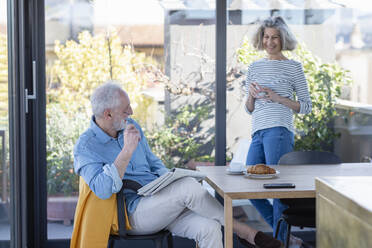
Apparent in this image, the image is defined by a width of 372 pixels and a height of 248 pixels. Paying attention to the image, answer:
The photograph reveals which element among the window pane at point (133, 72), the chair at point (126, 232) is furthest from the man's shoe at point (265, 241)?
the window pane at point (133, 72)

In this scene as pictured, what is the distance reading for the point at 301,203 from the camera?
10.7 feet

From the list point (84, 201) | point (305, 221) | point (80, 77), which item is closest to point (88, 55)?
point (80, 77)

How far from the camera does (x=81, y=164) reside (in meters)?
2.56

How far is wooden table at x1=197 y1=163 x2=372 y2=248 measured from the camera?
2.25 metres

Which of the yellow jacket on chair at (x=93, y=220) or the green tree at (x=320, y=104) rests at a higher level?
the green tree at (x=320, y=104)

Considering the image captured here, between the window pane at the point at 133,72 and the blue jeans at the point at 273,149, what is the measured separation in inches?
23.2

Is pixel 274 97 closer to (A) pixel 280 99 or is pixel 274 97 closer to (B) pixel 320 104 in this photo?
(A) pixel 280 99

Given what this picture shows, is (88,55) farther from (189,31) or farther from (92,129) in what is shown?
(92,129)

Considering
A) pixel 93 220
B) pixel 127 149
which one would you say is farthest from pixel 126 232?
pixel 127 149

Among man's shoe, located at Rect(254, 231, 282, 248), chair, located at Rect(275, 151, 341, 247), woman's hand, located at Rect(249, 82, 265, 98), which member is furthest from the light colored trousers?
woman's hand, located at Rect(249, 82, 265, 98)

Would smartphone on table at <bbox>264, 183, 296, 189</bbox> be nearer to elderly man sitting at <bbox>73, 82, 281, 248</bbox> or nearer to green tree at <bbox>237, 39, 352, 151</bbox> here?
elderly man sitting at <bbox>73, 82, 281, 248</bbox>

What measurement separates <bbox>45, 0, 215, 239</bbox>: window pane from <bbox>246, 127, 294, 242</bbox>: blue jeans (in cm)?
59

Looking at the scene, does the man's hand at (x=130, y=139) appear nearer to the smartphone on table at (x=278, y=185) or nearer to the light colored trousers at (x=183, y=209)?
the light colored trousers at (x=183, y=209)

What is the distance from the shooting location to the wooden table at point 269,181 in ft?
7.37
